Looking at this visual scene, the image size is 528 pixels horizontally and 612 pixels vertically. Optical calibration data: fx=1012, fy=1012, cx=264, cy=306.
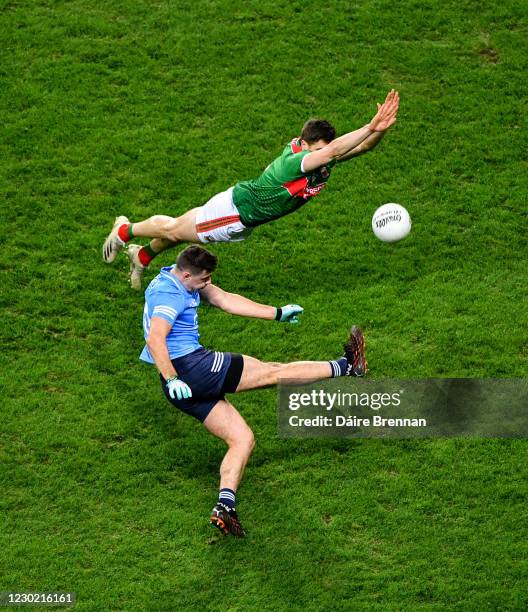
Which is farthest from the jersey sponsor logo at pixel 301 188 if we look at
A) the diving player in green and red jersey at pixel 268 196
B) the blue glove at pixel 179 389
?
the blue glove at pixel 179 389

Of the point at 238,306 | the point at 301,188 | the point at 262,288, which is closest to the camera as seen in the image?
the point at 238,306

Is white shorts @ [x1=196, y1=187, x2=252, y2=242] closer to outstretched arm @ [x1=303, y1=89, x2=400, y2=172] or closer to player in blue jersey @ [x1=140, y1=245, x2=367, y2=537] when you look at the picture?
outstretched arm @ [x1=303, y1=89, x2=400, y2=172]

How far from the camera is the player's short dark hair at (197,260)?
957 centimetres

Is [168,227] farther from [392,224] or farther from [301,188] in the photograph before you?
[392,224]

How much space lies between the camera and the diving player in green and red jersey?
35.2 ft

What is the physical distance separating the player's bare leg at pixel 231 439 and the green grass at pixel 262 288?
0.49 metres

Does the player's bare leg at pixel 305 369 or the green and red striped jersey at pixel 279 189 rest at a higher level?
the green and red striped jersey at pixel 279 189

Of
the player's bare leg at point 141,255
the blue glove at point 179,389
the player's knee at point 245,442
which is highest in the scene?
the player's bare leg at point 141,255

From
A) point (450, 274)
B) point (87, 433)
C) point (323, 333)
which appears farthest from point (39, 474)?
point (450, 274)

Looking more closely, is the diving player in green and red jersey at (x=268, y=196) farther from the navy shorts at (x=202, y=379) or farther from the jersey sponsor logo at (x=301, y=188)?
the navy shorts at (x=202, y=379)

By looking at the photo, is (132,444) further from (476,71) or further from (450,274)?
(476,71)

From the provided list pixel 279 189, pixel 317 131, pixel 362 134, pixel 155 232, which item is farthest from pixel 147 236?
pixel 362 134

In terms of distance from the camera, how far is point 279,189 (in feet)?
35.8

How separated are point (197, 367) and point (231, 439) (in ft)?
2.46
